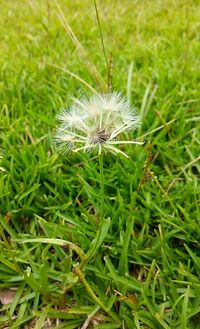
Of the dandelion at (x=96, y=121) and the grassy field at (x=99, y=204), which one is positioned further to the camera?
the grassy field at (x=99, y=204)

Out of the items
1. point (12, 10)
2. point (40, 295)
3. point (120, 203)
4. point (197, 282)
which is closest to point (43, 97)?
point (120, 203)

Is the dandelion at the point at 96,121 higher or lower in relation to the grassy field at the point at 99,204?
higher

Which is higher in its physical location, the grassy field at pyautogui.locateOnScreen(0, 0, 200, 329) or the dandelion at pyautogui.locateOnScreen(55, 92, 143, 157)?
the dandelion at pyautogui.locateOnScreen(55, 92, 143, 157)

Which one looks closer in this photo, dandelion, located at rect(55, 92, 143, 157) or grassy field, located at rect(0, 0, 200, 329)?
dandelion, located at rect(55, 92, 143, 157)

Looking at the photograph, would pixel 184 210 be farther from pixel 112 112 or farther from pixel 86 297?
pixel 112 112

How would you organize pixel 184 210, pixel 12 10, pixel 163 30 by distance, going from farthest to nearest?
pixel 12 10 < pixel 163 30 < pixel 184 210

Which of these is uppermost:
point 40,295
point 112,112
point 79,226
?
point 112,112

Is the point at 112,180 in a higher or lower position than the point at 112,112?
lower

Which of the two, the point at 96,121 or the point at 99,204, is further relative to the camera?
the point at 99,204
